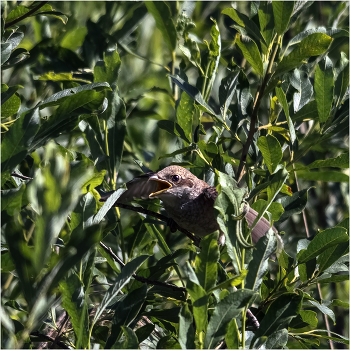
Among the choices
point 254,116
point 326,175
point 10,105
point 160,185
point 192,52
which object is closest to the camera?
point 10,105

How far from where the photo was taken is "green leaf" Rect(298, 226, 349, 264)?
1937 mm

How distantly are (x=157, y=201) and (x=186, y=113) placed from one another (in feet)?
2.58

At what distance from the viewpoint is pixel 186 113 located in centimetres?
251

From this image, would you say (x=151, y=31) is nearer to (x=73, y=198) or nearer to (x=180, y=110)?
(x=180, y=110)

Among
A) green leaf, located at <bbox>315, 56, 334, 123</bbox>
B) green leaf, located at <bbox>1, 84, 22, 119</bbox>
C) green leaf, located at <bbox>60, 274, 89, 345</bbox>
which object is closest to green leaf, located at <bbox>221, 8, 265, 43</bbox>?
green leaf, located at <bbox>315, 56, 334, 123</bbox>

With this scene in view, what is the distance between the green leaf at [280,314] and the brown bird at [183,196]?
3.81 feet

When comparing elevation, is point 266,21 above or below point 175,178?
above

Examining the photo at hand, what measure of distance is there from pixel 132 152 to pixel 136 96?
403 millimetres

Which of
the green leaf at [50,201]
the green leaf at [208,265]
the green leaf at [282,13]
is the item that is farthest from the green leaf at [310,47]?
the green leaf at [50,201]

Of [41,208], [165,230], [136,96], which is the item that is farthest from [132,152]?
[41,208]

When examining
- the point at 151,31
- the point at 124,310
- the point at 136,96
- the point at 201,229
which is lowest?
the point at 124,310

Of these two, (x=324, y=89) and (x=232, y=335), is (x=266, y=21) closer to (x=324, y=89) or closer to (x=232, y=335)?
(x=324, y=89)

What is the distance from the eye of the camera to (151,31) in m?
5.50

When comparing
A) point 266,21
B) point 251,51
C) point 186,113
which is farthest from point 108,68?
point 266,21
